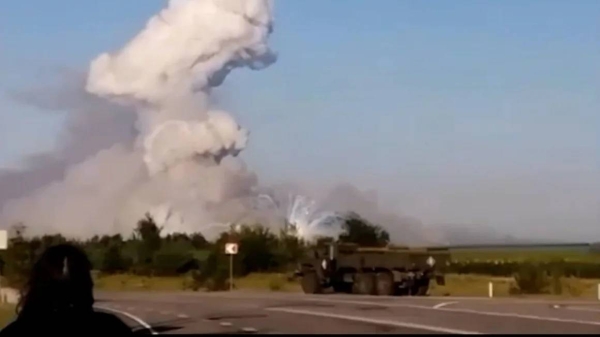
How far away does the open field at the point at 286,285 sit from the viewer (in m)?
61.9

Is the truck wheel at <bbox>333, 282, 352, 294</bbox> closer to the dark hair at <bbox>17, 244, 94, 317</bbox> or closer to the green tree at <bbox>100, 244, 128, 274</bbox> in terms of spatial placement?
the green tree at <bbox>100, 244, 128, 274</bbox>

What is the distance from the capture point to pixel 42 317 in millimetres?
4758

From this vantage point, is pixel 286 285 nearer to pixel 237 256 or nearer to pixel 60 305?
pixel 237 256

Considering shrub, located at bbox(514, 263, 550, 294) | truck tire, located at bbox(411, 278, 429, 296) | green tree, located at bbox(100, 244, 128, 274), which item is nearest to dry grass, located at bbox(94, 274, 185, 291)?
green tree, located at bbox(100, 244, 128, 274)

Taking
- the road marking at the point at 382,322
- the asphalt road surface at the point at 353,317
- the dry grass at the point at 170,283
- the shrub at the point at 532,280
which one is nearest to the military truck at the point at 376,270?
the shrub at the point at 532,280

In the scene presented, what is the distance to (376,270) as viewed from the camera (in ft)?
182

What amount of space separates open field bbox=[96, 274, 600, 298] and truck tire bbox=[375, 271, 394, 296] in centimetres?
367

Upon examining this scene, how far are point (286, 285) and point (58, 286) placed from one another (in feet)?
220

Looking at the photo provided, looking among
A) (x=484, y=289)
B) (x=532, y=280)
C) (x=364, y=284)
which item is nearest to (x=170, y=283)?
(x=484, y=289)

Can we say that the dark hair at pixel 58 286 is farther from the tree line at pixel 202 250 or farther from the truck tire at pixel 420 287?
the tree line at pixel 202 250

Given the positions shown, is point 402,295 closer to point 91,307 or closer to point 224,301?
point 224,301

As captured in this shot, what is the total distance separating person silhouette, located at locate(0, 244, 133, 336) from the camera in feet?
15.5

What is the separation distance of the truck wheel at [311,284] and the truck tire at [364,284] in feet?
5.21

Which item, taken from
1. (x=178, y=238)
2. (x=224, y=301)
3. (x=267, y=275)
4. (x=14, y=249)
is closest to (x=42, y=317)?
(x=224, y=301)
